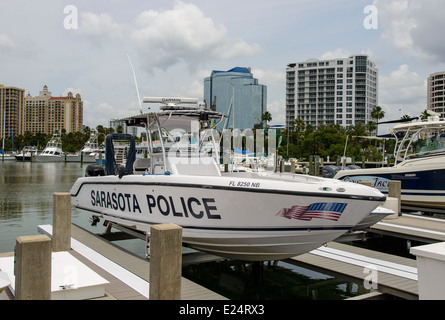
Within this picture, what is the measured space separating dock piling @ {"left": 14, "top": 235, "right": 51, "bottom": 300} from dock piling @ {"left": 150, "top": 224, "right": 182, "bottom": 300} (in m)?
1.08

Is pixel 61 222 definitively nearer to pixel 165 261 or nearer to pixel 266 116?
pixel 165 261

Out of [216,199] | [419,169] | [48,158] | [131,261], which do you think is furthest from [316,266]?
[48,158]

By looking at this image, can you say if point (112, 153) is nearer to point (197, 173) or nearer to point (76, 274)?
point (197, 173)

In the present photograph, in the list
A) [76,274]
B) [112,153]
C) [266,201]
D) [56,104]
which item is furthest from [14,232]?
[56,104]

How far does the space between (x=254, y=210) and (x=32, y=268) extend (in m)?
3.32

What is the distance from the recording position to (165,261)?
14.0ft

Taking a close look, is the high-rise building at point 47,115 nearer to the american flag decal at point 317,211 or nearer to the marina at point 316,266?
the marina at point 316,266

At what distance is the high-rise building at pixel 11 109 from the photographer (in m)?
142

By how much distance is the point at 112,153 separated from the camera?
9.87 m

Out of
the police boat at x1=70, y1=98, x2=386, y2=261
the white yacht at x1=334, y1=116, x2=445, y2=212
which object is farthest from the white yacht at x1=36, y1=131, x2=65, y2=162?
the police boat at x1=70, y1=98, x2=386, y2=261

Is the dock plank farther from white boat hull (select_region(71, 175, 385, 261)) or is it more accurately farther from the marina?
white boat hull (select_region(71, 175, 385, 261))

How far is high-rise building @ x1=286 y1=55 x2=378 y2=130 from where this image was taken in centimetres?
12506

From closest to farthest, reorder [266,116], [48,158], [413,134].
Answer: [413,134], [48,158], [266,116]

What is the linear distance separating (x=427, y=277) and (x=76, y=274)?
413 cm
